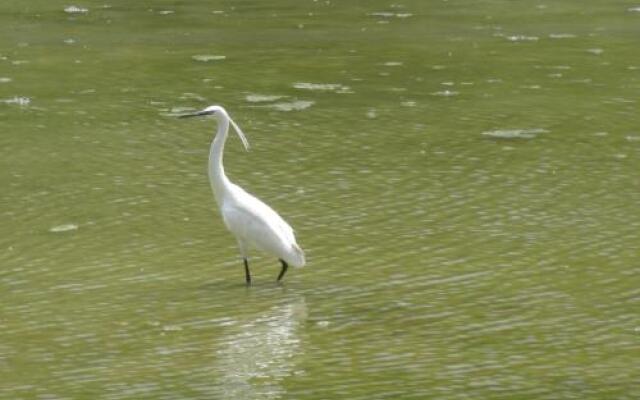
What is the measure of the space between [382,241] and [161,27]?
1367cm

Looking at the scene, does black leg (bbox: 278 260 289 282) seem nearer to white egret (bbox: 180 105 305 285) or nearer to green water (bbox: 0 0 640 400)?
white egret (bbox: 180 105 305 285)

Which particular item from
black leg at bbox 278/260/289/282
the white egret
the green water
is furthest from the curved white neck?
black leg at bbox 278/260/289/282

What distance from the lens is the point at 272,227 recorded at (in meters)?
11.0

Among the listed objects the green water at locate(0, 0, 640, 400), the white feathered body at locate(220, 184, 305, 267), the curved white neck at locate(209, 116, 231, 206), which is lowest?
the green water at locate(0, 0, 640, 400)

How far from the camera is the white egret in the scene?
10.9 meters

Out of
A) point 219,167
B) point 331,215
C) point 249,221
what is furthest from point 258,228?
point 331,215

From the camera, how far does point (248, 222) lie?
36.7ft

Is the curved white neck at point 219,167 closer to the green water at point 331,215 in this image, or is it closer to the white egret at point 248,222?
the white egret at point 248,222

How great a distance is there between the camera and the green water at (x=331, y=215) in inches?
361

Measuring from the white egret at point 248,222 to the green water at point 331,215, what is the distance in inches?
9.4

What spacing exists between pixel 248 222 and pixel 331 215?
72.7 inches

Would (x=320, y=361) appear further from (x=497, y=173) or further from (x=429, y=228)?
(x=497, y=173)

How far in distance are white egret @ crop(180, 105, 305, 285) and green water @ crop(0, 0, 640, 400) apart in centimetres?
24

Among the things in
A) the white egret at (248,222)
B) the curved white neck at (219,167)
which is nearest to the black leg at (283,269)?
the white egret at (248,222)
